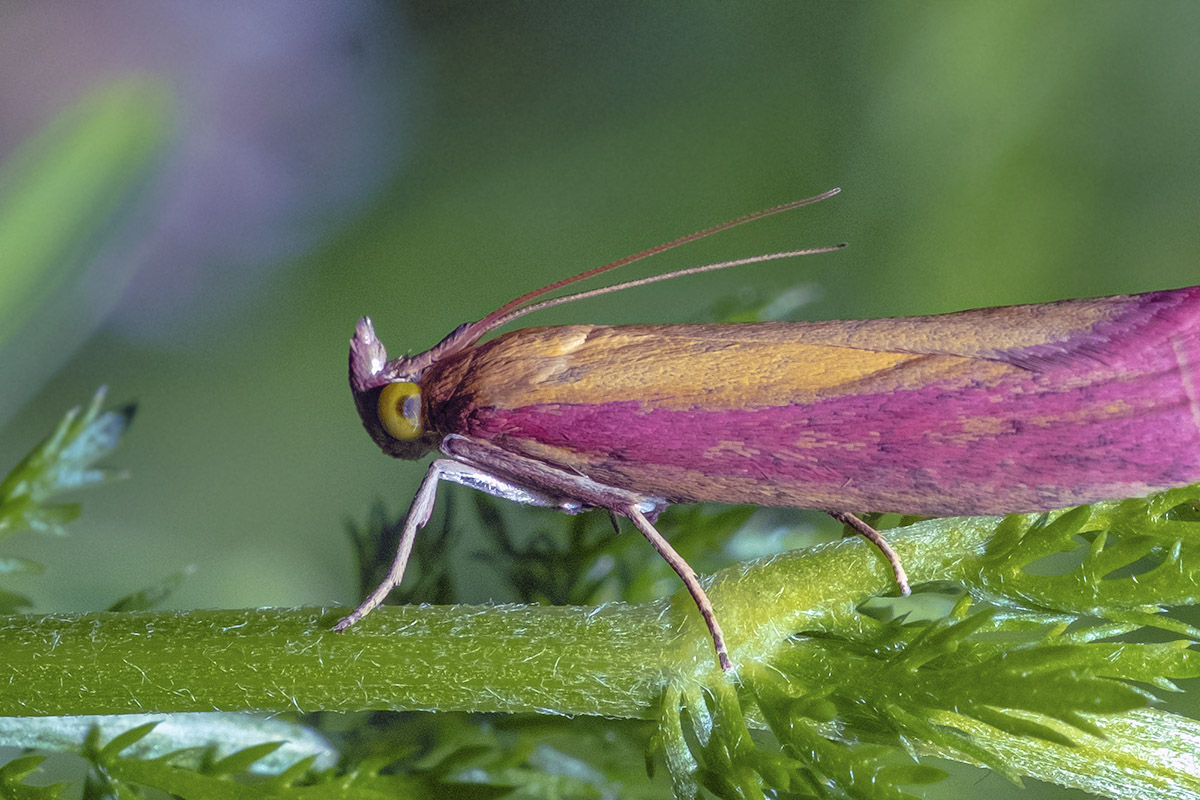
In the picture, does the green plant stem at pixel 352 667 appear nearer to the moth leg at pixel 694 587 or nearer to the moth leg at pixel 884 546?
the moth leg at pixel 694 587

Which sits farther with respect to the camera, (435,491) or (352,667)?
(435,491)

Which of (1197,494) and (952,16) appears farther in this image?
(952,16)

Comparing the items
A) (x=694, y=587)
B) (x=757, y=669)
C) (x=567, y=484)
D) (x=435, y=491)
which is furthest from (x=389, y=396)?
(x=757, y=669)

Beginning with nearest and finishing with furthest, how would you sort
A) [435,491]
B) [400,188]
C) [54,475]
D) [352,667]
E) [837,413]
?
[837,413] < [352,667] < [435,491] < [54,475] < [400,188]

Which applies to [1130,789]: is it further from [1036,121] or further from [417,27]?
[417,27]

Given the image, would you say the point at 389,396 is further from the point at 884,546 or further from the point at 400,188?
the point at 400,188

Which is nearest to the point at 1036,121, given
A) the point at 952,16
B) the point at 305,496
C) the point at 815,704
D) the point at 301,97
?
the point at 952,16
